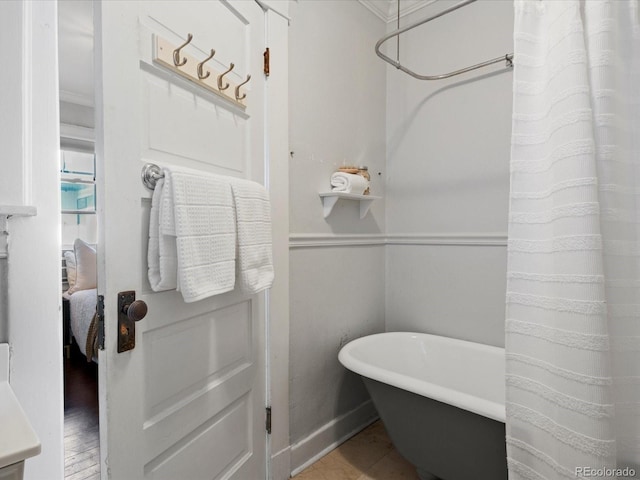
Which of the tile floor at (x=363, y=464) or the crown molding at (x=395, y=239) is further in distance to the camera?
the crown molding at (x=395, y=239)

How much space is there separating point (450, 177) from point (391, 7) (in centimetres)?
121

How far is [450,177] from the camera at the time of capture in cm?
212

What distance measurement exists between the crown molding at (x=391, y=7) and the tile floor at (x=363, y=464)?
256cm

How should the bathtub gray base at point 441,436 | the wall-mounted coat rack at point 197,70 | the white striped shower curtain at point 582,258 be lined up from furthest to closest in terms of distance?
the bathtub gray base at point 441,436, the wall-mounted coat rack at point 197,70, the white striped shower curtain at point 582,258

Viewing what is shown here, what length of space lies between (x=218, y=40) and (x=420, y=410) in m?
1.61

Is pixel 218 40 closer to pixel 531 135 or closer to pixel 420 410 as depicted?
pixel 531 135

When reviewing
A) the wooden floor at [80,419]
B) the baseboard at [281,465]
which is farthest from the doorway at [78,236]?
the baseboard at [281,465]

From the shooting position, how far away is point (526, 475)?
1.00 metres

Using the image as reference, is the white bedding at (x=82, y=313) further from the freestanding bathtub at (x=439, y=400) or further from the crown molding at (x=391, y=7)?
the crown molding at (x=391, y=7)

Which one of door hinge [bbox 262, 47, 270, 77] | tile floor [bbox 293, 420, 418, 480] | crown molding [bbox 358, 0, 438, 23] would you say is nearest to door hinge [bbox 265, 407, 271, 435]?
tile floor [bbox 293, 420, 418, 480]

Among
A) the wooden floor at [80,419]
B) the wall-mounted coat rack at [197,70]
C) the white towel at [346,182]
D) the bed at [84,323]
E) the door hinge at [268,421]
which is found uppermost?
the wall-mounted coat rack at [197,70]

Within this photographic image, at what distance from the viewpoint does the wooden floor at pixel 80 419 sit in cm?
91

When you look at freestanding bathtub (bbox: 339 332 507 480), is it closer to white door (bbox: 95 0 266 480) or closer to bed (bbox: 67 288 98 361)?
white door (bbox: 95 0 266 480)

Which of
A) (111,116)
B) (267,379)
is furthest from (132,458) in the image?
(111,116)
